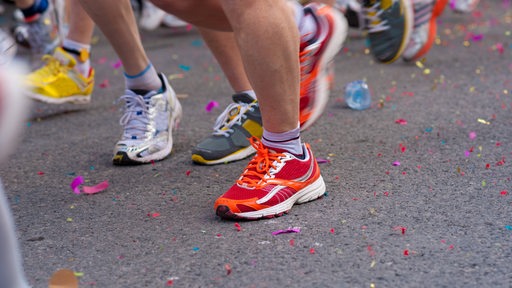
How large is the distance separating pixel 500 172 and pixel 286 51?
837 millimetres

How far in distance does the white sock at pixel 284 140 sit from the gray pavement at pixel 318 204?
0.17 meters

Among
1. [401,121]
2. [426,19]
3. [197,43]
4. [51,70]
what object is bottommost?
[197,43]

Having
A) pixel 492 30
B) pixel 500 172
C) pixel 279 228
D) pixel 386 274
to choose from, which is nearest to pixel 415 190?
pixel 500 172

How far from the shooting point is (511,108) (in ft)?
10.7

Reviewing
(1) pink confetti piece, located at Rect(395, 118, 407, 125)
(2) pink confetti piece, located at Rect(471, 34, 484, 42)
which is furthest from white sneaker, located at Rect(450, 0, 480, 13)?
(1) pink confetti piece, located at Rect(395, 118, 407, 125)

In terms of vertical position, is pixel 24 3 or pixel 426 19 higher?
pixel 426 19

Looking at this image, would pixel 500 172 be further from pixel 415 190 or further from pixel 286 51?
pixel 286 51

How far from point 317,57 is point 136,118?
860mm

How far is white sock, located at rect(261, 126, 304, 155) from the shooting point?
2.15 metres

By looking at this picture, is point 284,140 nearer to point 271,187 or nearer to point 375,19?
point 271,187

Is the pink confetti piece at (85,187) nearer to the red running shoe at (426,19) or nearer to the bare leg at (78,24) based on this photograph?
the bare leg at (78,24)

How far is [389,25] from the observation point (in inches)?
115

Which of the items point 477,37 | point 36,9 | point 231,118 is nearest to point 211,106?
point 231,118

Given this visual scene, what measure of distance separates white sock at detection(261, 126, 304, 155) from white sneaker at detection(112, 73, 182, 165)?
713mm
